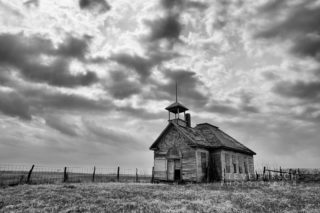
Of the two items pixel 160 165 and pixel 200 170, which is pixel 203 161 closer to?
pixel 200 170

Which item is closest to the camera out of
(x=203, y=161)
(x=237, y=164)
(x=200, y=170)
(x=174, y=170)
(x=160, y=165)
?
(x=200, y=170)

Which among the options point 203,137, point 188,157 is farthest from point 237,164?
point 188,157

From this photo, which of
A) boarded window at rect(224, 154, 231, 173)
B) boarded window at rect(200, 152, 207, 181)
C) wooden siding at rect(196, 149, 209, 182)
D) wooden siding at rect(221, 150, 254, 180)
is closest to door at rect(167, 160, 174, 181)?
wooden siding at rect(196, 149, 209, 182)

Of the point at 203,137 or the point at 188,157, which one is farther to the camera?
the point at 203,137

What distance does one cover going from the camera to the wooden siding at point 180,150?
2428 cm

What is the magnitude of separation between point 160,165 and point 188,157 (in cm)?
383

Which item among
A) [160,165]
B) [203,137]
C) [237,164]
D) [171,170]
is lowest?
[171,170]

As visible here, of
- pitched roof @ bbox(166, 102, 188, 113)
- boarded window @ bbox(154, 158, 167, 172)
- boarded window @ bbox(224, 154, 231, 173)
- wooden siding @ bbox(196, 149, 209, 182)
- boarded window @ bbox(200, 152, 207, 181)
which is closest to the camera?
wooden siding @ bbox(196, 149, 209, 182)

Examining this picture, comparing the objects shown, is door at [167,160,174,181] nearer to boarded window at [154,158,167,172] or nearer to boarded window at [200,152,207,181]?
boarded window at [154,158,167,172]

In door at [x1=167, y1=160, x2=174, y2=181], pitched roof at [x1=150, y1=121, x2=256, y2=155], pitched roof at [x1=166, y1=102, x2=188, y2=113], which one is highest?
pitched roof at [x1=166, y1=102, x2=188, y2=113]

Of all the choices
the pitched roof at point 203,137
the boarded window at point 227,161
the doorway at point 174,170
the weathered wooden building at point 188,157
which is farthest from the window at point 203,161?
the boarded window at point 227,161

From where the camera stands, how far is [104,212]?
8.70 m

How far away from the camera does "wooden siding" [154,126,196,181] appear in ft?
79.7

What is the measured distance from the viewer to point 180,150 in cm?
2550
